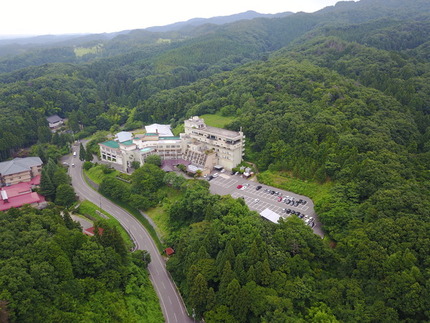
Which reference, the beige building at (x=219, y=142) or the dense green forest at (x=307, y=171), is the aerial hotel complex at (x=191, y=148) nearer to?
the beige building at (x=219, y=142)

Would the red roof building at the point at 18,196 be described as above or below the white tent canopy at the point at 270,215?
above

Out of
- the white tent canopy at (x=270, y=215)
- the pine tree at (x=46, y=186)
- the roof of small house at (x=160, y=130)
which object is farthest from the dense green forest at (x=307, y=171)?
the roof of small house at (x=160, y=130)

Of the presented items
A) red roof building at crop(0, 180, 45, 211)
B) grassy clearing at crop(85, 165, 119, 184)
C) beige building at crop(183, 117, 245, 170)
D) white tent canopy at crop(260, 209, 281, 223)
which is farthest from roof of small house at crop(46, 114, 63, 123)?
white tent canopy at crop(260, 209, 281, 223)

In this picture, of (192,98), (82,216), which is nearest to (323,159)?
(82,216)

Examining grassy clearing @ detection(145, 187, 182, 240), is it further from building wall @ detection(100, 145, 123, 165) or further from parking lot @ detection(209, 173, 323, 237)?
building wall @ detection(100, 145, 123, 165)

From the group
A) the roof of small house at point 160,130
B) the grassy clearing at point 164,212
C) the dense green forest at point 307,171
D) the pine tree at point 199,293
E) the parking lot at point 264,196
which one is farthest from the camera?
the roof of small house at point 160,130

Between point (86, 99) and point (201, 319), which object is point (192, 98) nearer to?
point (86, 99)
